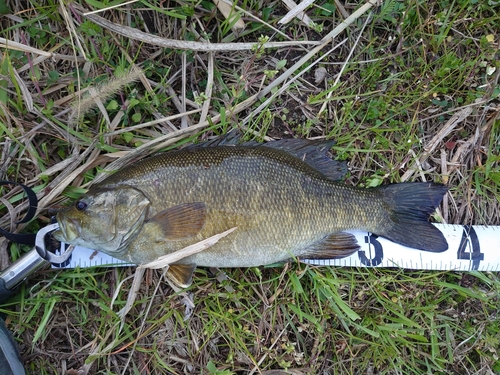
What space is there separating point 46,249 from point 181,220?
1002mm

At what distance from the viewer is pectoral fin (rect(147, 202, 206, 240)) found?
2453 millimetres

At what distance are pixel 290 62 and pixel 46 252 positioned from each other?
7.63ft

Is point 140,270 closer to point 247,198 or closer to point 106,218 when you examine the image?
point 106,218

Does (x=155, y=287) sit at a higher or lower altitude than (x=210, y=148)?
lower

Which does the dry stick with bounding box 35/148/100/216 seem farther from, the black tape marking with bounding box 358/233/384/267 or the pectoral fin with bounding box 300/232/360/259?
the black tape marking with bounding box 358/233/384/267

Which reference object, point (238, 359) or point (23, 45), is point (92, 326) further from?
point (23, 45)

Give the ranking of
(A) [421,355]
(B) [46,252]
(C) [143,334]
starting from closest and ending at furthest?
1. (B) [46,252]
2. (C) [143,334]
3. (A) [421,355]

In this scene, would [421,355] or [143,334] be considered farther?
[421,355]

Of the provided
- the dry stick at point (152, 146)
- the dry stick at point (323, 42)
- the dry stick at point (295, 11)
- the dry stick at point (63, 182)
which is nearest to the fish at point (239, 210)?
the dry stick at point (152, 146)

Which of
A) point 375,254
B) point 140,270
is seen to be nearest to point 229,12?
point 140,270

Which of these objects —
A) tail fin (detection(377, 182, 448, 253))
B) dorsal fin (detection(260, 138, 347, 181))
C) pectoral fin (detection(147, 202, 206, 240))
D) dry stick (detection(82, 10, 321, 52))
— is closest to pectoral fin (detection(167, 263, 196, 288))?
pectoral fin (detection(147, 202, 206, 240))

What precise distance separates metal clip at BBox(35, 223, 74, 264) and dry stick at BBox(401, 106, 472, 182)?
2618 mm

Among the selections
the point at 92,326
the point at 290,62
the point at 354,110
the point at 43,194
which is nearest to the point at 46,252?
the point at 43,194

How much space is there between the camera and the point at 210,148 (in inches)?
103
